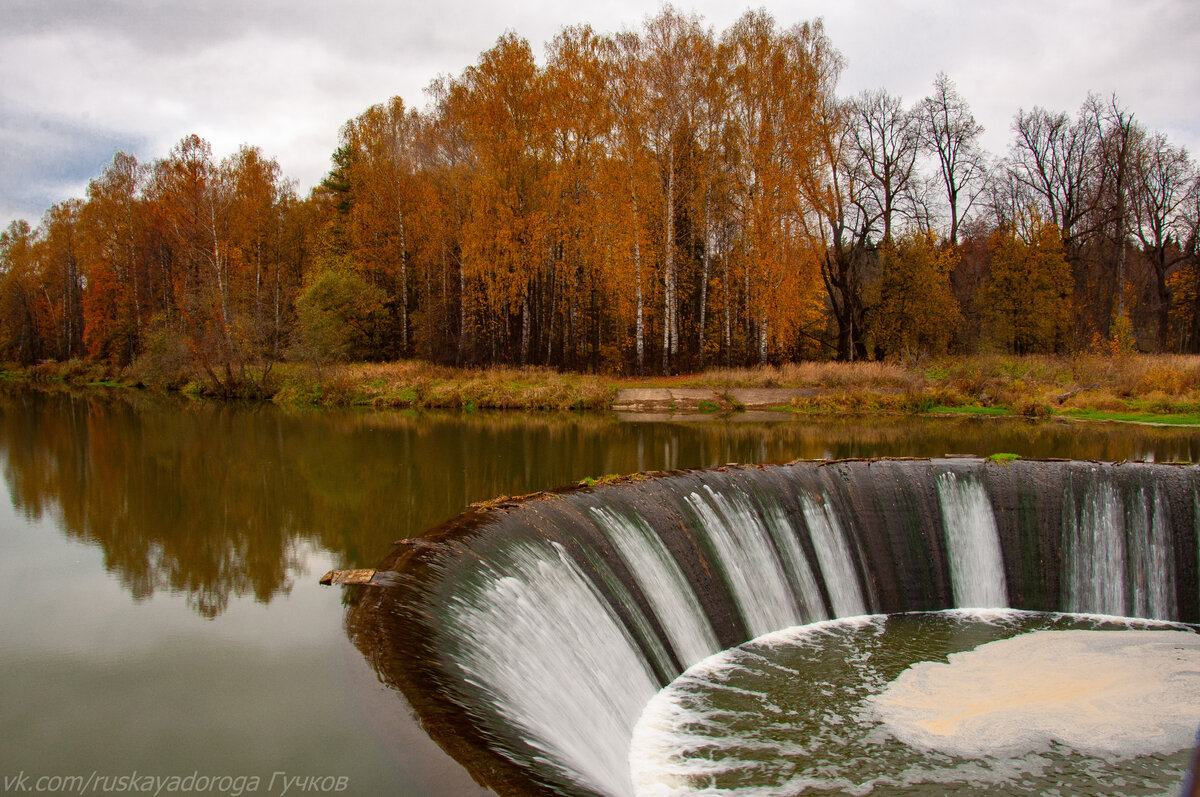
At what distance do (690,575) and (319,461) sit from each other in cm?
937

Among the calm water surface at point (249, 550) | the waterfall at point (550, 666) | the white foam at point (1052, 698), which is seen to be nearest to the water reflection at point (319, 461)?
the calm water surface at point (249, 550)

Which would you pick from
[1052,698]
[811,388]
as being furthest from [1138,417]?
[1052,698]

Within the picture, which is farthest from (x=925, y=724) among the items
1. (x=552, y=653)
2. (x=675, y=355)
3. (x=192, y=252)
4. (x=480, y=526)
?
(x=192, y=252)

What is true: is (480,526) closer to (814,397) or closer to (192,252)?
(814,397)

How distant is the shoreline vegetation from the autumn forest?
5.21 feet

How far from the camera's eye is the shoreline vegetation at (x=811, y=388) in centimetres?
2028

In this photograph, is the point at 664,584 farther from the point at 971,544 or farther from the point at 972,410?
the point at 972,410

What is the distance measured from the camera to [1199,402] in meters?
18.6

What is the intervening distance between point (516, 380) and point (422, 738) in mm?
22853

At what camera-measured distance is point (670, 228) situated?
26172mm

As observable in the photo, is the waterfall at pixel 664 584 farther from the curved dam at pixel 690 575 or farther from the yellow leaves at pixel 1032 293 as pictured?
the yellow leaves at pixel 1032 293

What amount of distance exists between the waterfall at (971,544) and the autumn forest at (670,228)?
17594 millimetres

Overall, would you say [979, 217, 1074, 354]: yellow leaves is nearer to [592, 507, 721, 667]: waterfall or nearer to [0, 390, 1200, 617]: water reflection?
[0, 390, 1200, 617]: water reflection

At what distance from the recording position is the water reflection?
8133mm
